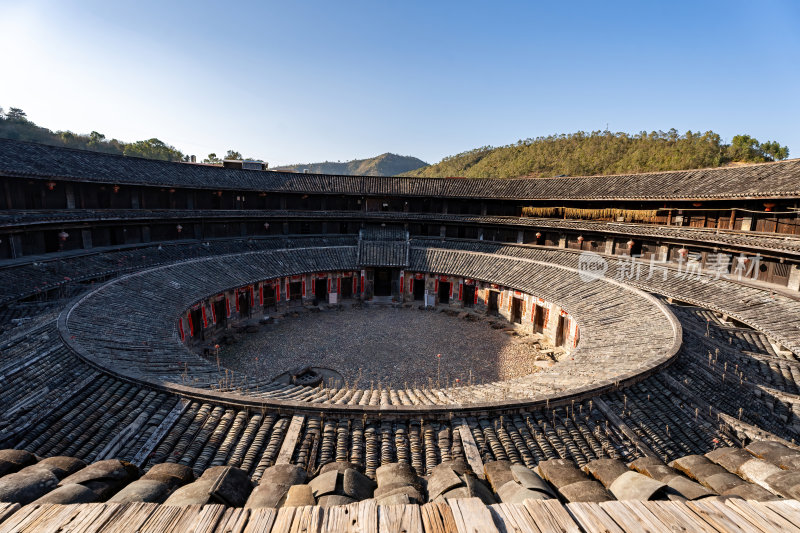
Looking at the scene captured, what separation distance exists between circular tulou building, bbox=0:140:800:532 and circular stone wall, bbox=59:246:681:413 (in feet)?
0.53

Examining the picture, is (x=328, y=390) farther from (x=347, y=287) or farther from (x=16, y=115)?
(x=16, y=115)

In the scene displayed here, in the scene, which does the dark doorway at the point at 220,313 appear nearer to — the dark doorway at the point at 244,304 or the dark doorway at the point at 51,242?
the dark doorway at the point at 244,304

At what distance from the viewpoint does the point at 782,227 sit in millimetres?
25781

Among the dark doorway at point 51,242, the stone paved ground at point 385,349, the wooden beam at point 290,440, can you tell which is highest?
the dark doorway at point 51,242

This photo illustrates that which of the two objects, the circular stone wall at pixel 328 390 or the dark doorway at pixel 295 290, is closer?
the circular stone wall at pixel 328 390

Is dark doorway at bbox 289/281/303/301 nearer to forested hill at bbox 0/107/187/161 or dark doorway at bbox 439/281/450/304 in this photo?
dark doorway at bbox 439/281/450/304

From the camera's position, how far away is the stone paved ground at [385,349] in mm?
25328

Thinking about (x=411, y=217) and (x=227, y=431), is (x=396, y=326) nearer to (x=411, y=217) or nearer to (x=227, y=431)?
(x=411, y=217)

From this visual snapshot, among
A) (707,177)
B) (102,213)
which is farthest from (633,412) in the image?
(102,213)

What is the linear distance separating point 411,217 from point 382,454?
37.2m

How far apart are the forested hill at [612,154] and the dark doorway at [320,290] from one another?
68905 mm

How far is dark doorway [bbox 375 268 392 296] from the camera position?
133 ft

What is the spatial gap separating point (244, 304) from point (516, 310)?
23.2 meters

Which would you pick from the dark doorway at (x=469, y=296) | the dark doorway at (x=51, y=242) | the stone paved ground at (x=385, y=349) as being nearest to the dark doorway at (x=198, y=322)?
the stone paved ground at (x=385, y=349)
